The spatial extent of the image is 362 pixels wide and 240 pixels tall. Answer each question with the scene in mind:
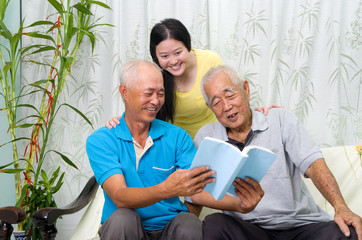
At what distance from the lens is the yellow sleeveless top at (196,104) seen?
87.2 inches

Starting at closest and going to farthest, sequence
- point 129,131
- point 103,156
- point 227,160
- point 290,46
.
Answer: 1. point 227,160
2. point 103,156
3. point 129,131
4. point 290,46

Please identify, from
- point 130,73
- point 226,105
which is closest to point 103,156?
point 130,73

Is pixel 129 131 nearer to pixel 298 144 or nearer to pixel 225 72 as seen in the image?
pixel 225 72

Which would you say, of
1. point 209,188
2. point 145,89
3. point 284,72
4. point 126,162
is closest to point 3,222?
point 126,162

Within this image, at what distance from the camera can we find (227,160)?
1224 millimetres

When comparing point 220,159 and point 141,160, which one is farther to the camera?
point 141,160

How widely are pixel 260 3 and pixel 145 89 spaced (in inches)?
48.2

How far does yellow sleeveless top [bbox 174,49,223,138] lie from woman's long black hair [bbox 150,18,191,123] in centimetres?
5

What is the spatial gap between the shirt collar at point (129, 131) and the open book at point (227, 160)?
478mm

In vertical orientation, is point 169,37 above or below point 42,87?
above

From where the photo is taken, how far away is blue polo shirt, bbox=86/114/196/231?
1.67m

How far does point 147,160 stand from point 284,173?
59cm

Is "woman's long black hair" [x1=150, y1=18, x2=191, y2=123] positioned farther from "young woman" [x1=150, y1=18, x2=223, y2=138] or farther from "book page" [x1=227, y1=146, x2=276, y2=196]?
"book page" [x1=227, y1=146, x2=276, y2=196]

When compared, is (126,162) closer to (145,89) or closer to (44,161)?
(145,89)
